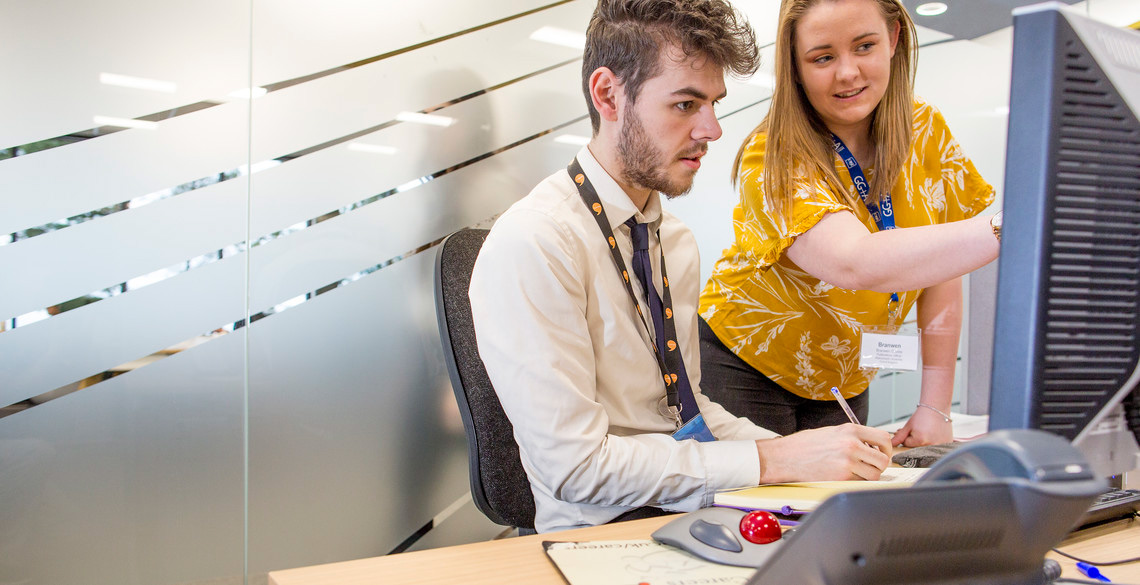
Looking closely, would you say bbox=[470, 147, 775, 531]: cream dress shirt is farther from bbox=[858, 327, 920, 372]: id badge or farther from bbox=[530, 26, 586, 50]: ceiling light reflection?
bbox=[530, 26, 586, 50]: ceiling light reflection

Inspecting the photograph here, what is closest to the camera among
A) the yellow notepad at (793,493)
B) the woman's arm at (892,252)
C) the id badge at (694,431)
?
the yellow notepad at (793,493)

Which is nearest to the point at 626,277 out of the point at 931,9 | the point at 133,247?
the point at 133,247

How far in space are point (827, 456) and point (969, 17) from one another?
2.82m

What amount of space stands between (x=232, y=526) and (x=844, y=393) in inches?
55.6

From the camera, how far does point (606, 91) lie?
148 centimetres

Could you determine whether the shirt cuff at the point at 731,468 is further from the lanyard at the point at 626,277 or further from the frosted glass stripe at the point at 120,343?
the frosted glass stripe at the point at 120,343

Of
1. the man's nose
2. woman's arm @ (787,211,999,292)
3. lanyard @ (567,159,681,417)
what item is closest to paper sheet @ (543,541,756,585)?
lanyard @ (567,159,681,417)

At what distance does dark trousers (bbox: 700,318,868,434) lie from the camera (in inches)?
66.6

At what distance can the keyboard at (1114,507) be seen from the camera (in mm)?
956

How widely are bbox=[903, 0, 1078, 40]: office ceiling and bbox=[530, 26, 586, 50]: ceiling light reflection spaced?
1.55 m

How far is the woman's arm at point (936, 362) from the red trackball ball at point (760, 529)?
2.93 feet

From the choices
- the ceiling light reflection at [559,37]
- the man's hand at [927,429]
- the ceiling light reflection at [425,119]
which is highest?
the ceiling light reflection at [559,37]

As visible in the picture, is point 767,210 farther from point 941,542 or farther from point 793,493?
point 941,542

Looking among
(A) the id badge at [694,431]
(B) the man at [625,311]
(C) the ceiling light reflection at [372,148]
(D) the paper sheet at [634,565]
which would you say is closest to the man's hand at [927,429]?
(B) the man at [625,311]
